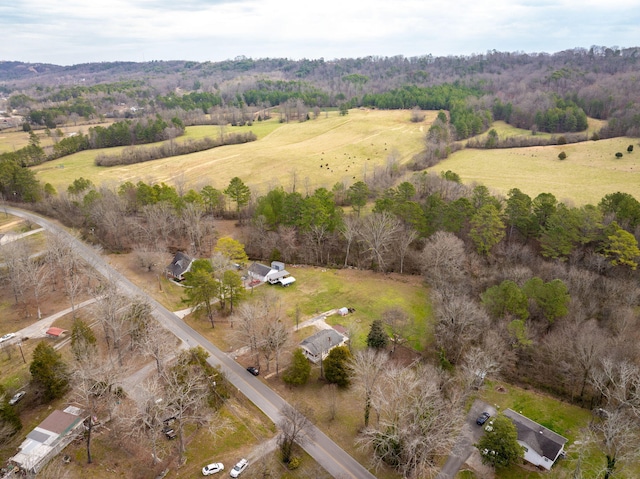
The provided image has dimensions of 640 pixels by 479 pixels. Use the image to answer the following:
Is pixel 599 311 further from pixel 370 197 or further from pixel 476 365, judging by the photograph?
pixel 370 197

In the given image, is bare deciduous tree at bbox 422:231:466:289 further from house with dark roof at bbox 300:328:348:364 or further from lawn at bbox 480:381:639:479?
house with dark roof at bbox 300:328:348:364

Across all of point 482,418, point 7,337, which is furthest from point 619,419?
point 7,337

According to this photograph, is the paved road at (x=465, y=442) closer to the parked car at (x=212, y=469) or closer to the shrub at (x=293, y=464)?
the shrub at (x=293, y=464)

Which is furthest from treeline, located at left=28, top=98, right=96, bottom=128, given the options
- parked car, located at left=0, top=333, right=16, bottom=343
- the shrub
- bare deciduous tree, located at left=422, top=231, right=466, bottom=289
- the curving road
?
the shrub

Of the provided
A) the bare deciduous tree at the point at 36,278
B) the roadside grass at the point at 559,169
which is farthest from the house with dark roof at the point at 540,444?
the bare deciduous tree at the point at 36,278

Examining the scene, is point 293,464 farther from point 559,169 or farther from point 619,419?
point 559,169

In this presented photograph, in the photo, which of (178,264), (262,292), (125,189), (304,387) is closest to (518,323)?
(304,387)
